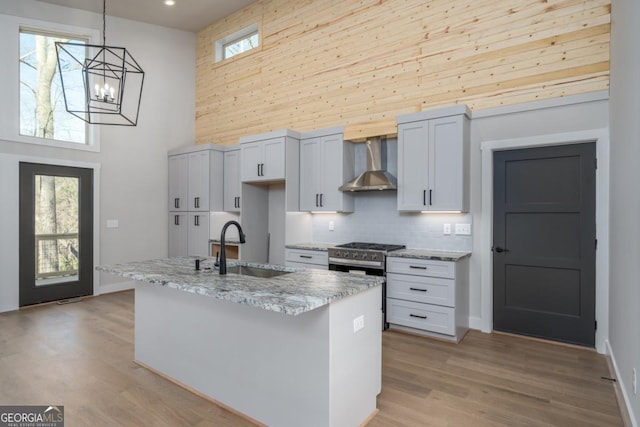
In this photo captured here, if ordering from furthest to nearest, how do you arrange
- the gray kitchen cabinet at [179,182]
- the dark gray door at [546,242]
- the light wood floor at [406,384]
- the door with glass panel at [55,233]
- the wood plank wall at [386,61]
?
1. the gray kitchen cabinet at [179,182]
2. the door with glass panel at [55,233]
3. the wood plank wall at [386,61]
4. the dark gray door at [546,242]
5. the light wood floor at [406,384]

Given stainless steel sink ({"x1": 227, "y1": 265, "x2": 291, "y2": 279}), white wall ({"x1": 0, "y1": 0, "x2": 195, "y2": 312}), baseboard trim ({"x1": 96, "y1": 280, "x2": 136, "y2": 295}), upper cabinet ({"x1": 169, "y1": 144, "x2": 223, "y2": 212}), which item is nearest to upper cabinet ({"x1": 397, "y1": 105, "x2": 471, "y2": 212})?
stainless steel sink ({"x1": 227, "y1": 265, "x2": 291, "y2": 279})

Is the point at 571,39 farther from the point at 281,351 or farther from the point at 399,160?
the point at 281,351

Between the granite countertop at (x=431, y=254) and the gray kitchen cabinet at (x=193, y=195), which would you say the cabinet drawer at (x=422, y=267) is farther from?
the gray kitchen cabinet at (x=193, y=195)

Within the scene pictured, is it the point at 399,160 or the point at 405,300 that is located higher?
the point at 399,160

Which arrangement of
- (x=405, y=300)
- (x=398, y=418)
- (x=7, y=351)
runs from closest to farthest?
(x=398, y=418) → (x=7, y=351) → (x=405, y=300)

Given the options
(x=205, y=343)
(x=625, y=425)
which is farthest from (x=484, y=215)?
(x=205, y=343)

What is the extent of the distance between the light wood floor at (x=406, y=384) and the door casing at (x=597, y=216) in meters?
0.29

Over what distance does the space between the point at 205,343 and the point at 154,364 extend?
780mm

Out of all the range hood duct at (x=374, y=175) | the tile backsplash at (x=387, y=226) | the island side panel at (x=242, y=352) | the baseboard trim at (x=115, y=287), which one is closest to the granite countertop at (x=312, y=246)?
the tile backsplash at (x=387, y=226)

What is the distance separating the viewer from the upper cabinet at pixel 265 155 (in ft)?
16.9

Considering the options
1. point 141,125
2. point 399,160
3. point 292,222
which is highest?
point 141,125

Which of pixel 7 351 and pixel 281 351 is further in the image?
pixel 7 351

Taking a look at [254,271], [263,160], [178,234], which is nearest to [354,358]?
[254,271]

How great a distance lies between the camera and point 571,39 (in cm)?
359
